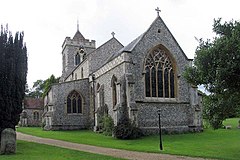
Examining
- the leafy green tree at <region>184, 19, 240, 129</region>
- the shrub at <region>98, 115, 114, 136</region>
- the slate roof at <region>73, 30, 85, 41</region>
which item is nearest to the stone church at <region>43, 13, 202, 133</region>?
the shrub at <region>98, 115, 114, 136</region>

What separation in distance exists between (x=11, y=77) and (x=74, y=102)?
668 inches

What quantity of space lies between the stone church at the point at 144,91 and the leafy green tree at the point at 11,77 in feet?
29.9

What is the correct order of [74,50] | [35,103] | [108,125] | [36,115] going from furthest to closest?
[35,103] < [36,115] < [74,50] < [108,125]

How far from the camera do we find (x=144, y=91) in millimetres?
28344

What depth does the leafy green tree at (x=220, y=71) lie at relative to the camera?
14727 mm

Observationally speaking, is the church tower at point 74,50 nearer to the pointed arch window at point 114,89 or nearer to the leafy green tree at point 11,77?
the pointed arch window at point 114,89

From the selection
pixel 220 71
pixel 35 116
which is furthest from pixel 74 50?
pixel 220 71

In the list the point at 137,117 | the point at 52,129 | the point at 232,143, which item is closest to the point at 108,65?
the point at 137,117

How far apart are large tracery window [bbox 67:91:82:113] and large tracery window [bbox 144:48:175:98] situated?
11893 millimetres

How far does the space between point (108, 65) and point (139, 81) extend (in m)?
5.15

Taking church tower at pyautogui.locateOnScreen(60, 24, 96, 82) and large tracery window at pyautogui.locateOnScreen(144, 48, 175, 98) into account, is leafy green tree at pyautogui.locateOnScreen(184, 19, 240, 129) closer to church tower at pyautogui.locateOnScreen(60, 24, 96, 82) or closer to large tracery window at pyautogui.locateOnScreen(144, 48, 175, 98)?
large tracery window at pyautogui.locateOnScreen(144, 48, 175, 98)

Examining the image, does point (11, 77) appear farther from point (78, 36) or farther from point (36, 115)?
point (78, 36)

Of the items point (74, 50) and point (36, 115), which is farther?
point (36, 115)

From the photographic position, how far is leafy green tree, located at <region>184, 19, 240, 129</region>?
14727 mm
